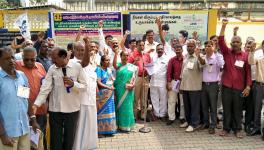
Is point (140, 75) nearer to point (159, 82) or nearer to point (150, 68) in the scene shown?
point (150, 68)

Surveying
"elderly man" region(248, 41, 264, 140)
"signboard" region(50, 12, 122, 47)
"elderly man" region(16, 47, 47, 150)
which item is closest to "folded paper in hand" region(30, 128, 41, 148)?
"elderly man" region(16, 47, 47, 150)

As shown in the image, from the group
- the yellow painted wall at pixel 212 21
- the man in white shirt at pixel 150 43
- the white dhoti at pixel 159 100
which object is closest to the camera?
the white dhoti at pixel 159 100

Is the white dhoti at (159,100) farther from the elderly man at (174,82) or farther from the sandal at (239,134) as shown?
the sandal at (239,134)

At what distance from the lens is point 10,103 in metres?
3.52

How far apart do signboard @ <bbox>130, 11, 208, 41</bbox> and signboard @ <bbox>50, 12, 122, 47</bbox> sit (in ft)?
2.91

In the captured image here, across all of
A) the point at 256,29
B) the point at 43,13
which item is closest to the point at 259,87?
the point at 43,13

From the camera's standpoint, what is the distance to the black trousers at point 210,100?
6105 mm

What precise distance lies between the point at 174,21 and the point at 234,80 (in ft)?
14.7

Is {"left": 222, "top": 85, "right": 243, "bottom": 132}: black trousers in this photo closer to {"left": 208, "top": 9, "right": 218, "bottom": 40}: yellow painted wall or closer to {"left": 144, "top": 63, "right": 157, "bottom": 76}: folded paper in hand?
{"left": 144, "top": 63, "right": 157, "bottom": 76}: folded paper in hand

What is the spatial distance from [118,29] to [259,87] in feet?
15.1

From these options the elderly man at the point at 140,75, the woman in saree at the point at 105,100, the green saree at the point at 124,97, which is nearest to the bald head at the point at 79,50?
the woman in saree at the point at 105,100

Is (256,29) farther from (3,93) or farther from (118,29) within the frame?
(3,93)

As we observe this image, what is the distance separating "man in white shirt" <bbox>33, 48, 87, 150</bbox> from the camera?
4211mm

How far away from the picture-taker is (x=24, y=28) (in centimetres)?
754
